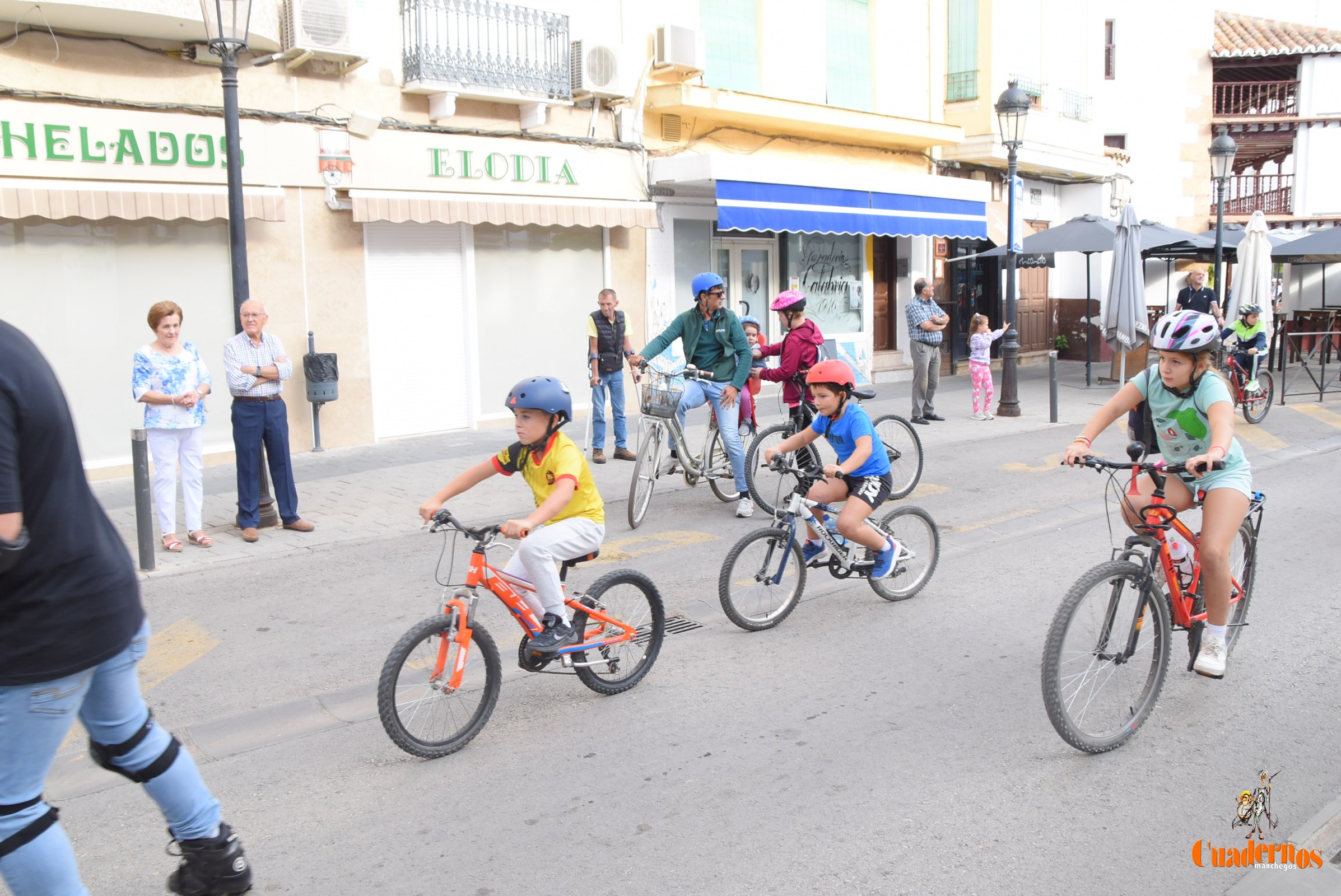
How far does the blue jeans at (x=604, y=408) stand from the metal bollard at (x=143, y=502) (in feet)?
16.8

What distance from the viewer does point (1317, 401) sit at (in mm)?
16922

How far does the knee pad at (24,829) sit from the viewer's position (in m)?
2.70

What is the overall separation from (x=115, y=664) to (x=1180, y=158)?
32.4m

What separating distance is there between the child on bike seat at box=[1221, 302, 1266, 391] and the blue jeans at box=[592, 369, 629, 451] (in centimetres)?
839

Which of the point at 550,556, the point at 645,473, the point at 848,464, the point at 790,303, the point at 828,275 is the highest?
the point at 828,275

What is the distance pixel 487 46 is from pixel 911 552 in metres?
9.61

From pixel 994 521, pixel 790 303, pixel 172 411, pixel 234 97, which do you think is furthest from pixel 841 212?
pixel 172 411

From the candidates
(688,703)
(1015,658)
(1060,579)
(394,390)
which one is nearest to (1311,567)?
(1060,579)

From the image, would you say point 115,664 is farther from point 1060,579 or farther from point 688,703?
point 1060,579

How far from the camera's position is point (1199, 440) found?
4.76 m

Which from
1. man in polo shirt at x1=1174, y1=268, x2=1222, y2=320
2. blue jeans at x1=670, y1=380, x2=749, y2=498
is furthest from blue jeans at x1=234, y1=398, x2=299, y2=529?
man in polo shirt at x1=1174, y1=268, x2=1222, y2=320

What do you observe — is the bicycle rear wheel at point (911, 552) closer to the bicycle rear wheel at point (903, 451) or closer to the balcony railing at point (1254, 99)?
the bicycle rear wheel at point (903, 451)

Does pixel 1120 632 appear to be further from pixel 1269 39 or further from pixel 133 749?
pixel 1269 39

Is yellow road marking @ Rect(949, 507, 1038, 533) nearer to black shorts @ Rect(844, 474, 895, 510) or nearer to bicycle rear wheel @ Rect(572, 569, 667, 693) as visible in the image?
→ black shorts @ Rect(844, 474, 895, 510)
